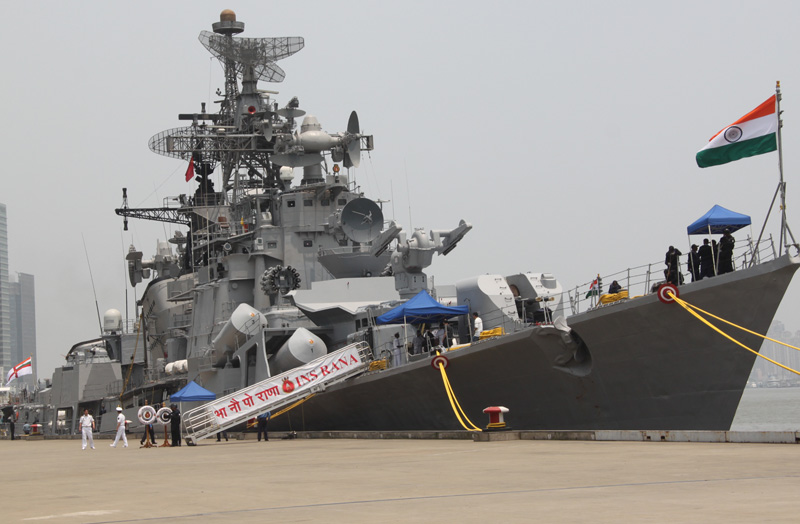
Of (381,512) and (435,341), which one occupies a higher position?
(435,341)

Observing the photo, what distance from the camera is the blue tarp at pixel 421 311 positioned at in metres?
21.7

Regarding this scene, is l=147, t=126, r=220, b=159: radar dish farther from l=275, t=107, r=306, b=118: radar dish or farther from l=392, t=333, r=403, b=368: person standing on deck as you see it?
l=392, t=333, r=403, b=368: person standing on deck

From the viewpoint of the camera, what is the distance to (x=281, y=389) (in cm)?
2230

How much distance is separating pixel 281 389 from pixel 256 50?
16175 millimetres

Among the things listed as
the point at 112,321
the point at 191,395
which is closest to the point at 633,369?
the point at 191,395

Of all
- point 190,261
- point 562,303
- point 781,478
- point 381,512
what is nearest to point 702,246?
point 562,303

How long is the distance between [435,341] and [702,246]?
7.17 meters

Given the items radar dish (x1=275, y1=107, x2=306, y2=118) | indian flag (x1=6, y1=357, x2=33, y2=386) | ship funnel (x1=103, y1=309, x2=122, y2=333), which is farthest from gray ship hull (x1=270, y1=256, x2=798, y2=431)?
indian flag (x1=6, y1=357, x2=33, y2=386)

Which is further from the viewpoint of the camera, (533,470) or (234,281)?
(234,281)

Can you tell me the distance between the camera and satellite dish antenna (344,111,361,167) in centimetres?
3022

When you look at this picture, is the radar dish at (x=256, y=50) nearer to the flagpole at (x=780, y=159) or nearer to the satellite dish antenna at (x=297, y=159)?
the satellite dish antenna at (x=297, y=159)

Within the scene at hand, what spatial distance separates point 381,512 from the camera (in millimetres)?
7340

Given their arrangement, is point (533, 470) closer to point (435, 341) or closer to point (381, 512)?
point (381, 512)

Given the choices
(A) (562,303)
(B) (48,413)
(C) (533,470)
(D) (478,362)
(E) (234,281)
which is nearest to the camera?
(C) (533,470)
